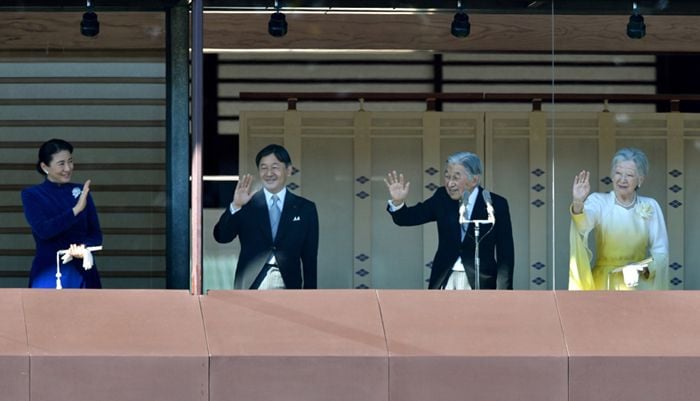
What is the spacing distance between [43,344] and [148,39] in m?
2.22

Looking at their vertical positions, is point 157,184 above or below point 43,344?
above

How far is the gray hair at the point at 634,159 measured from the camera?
10.5m

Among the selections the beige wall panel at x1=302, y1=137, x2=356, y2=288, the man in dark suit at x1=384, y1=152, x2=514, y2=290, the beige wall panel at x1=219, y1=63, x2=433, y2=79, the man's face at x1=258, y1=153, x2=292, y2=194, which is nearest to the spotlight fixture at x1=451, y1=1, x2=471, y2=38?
the beige wall panel at x1=219, y1=63, x2=433, y2=79

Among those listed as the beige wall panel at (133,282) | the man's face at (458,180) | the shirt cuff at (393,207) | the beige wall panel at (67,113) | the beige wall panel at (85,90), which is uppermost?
the beige wall panel at (85,90)

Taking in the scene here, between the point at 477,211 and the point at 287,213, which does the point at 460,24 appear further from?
the point at 287,213

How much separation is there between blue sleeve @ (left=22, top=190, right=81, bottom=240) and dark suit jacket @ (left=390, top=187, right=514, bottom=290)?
2174 millimetres

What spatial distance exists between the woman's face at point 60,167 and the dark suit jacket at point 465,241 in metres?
2.20

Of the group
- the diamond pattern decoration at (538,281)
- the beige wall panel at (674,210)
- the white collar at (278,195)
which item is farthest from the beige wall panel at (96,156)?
the beige wall panel at (674,210)

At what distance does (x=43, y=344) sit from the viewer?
32.4 feet

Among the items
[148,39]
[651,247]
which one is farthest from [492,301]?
[148,39]

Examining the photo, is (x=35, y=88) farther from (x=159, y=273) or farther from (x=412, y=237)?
(x=412, y=237)

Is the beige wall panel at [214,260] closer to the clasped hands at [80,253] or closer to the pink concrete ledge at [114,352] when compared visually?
the pink concrete ledge at [114,352]

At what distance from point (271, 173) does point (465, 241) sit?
139 centimetres

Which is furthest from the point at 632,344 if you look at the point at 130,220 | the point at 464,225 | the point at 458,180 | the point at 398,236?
the point at 130,220
